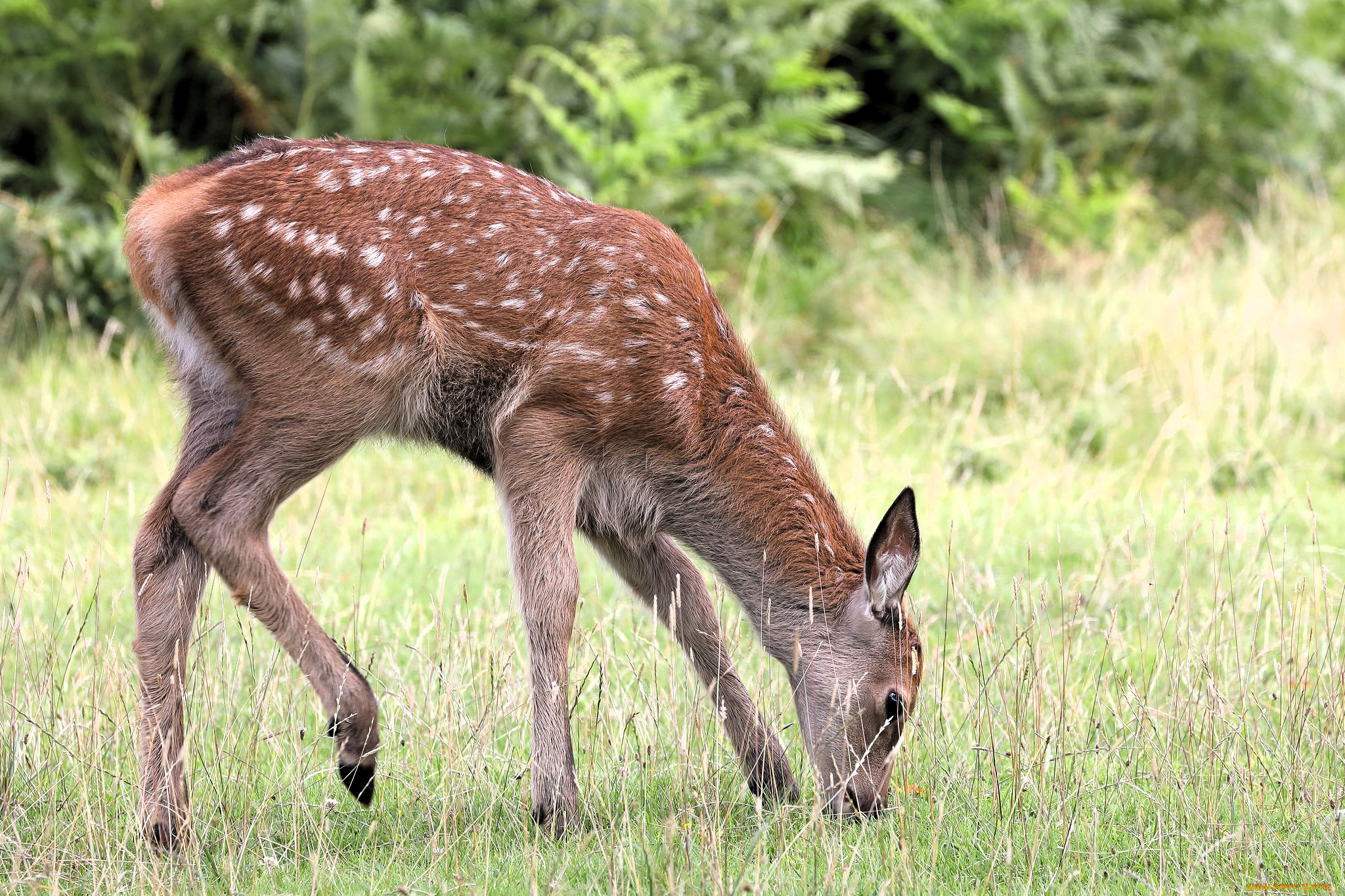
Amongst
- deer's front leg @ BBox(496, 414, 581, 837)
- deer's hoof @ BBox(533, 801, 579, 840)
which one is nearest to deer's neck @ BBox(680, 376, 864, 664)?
deer's front leg @ BBox(496, 414, 581, 837)

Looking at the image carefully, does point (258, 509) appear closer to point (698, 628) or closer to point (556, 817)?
point (556, 817)

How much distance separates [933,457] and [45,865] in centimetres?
542

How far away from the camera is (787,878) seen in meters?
3.81

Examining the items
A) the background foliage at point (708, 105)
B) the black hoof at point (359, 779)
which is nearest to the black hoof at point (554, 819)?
the black hoof at point (359, 779)

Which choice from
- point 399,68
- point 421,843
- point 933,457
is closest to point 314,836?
point 421,843

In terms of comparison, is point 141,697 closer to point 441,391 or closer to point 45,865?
point 45,865

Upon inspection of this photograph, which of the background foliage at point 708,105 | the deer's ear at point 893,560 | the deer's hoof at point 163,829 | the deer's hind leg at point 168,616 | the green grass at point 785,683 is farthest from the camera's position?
the background foliage at point 708,105

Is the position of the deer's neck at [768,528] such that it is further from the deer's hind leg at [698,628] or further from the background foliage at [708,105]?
the background foliage at [708,105]

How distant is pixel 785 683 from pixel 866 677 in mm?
852

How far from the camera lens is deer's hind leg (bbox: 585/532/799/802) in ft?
15.6

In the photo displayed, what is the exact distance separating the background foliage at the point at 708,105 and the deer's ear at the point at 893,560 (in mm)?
5530

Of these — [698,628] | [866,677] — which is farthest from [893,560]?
[698,628]

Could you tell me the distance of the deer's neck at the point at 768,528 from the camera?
15.7 feet

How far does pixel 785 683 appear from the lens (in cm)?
545
